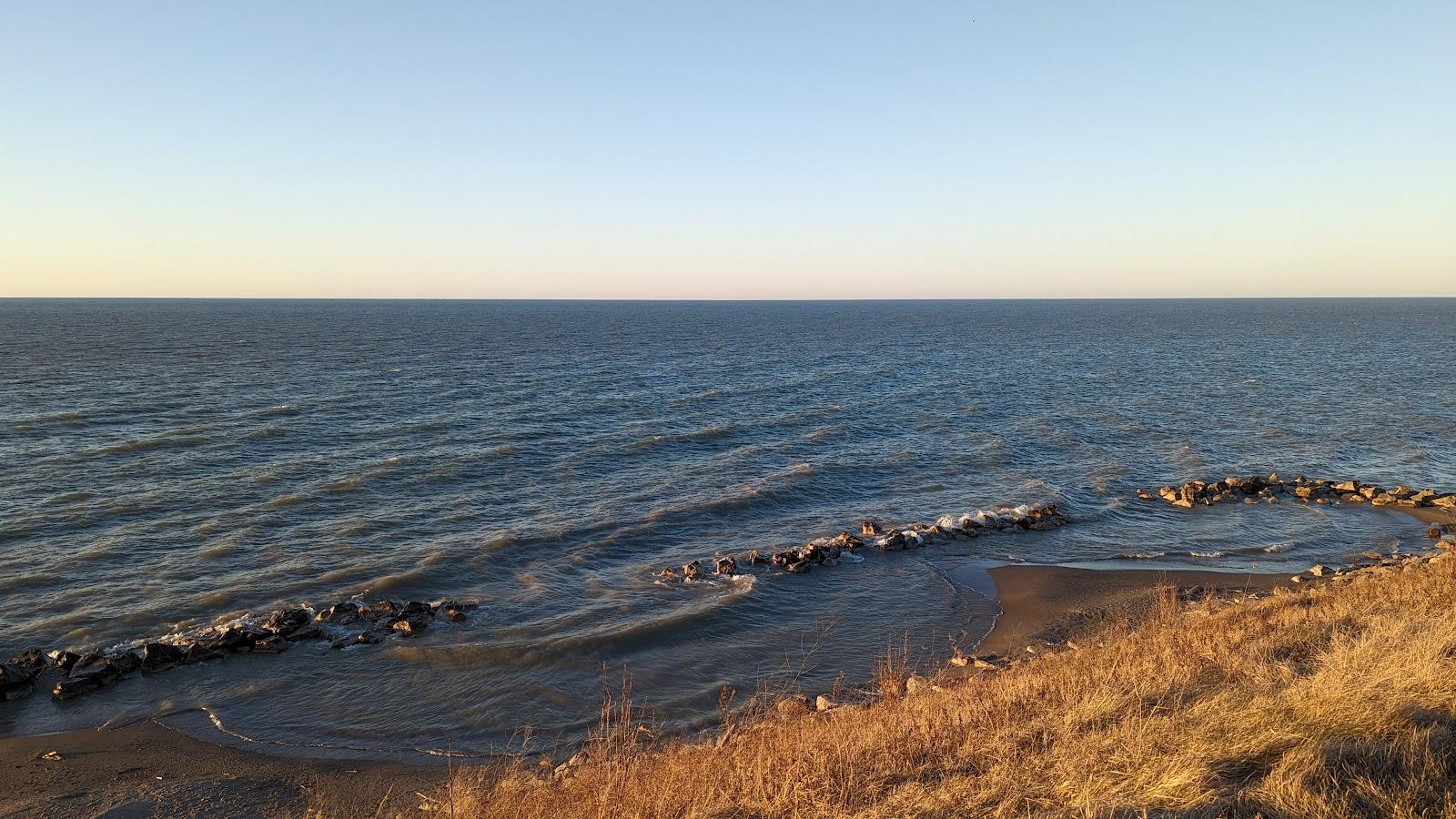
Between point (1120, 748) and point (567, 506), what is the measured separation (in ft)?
73.1

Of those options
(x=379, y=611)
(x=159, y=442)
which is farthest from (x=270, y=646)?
(x=159, y=442)

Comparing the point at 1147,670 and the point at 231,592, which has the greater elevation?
the point at 1147,670

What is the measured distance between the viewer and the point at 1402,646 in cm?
1022

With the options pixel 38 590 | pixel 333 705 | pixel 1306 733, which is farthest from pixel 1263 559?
pixel 38 590

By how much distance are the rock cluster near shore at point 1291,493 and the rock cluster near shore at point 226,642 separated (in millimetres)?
26700

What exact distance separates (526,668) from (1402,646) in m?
15.4

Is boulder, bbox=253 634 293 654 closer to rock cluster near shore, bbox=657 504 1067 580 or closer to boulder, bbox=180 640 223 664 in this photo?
boulder, bbox=180 640 223 664

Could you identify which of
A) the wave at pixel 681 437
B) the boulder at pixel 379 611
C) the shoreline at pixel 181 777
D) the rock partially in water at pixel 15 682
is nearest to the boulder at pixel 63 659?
the rock partially in water at pixel 15 682

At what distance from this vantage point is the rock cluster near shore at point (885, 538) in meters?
22.3

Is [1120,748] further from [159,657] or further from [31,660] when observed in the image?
[31,660]

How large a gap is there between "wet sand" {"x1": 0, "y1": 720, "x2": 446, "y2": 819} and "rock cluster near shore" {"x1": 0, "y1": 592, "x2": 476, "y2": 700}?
1937 millimetres

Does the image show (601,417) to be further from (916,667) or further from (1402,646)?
(1402,646)

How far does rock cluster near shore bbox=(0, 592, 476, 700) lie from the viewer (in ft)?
49.9

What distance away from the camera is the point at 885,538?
81.5 feet
